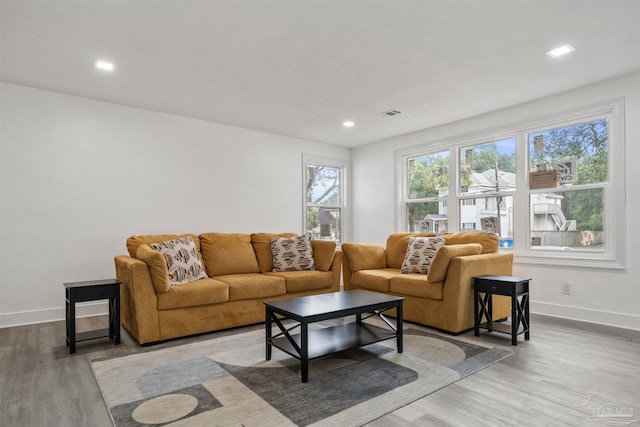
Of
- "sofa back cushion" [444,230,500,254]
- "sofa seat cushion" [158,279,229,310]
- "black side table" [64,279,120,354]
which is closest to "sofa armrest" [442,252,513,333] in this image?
"sofa back cushion" [444,230,500,254]

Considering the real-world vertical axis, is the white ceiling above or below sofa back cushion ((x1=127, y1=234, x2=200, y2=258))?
above

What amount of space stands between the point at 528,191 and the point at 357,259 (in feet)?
7.07

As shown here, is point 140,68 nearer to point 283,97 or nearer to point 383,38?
point 283,97

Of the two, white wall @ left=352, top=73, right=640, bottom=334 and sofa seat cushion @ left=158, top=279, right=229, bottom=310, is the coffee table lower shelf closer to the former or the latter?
sofa seat cushion @ left=158, top=279, right=229, bottom=310

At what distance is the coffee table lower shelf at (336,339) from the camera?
2521 mm

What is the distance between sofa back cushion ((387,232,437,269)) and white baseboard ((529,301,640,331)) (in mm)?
1488

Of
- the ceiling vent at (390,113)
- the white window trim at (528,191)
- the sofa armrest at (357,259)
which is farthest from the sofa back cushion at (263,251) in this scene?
the white window trim at (528,191)

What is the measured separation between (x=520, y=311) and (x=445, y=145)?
2.73 meters

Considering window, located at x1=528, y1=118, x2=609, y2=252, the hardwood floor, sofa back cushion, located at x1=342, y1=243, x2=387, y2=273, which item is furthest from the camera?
sofa back cushion, located at x1=342, y1=243, x2=387, y2=273

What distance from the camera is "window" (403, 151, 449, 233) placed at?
5395mm

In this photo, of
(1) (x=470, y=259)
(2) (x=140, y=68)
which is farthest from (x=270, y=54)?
(1) (x=470, y=259)

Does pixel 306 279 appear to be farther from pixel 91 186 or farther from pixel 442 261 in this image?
pixel 91 186

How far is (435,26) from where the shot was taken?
105 inches

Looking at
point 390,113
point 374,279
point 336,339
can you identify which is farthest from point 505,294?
A: point 390,113
